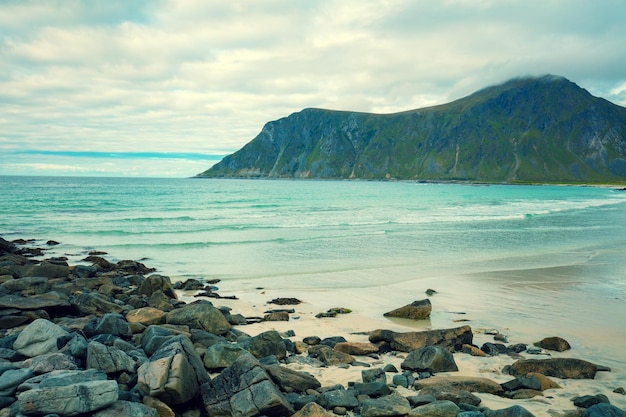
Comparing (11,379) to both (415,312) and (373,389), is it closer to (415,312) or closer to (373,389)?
(373,389)

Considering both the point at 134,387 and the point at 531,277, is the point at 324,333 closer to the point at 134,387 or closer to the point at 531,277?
the point at 134,387

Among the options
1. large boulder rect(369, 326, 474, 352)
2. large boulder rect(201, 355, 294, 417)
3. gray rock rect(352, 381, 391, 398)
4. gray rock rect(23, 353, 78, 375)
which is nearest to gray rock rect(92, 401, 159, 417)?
large boulder rect(201, 355, 294, 417)

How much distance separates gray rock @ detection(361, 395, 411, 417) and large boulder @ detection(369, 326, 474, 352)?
3.61 m

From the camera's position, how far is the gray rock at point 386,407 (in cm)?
707

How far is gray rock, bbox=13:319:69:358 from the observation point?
335 inches

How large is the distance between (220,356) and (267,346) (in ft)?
5.36

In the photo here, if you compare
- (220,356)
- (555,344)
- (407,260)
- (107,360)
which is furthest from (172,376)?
(407,260)

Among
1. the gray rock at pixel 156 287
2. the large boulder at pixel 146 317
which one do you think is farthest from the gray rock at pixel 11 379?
the gray rock at pixel 156 287

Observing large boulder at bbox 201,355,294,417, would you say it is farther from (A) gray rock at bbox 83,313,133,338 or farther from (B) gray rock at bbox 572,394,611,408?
(B) gray rock at bbox 572,394,611,408

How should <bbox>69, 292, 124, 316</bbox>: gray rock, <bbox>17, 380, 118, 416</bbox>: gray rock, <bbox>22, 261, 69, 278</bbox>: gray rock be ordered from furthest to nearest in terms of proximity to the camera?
<bbox>22, 261, 69, 278</bbox>: gray rock → <bbox>69, 292, 124, 316</bbox>: gray rock → <bbox>17, 380, 118, 416</bbox>: gray rock

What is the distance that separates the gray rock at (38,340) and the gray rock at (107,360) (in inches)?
49.9

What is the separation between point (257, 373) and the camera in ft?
23.8

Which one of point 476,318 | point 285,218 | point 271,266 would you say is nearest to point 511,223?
point 285,218

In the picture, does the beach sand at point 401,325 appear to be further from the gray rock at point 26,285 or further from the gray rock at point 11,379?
the gray rock at point 11,379
